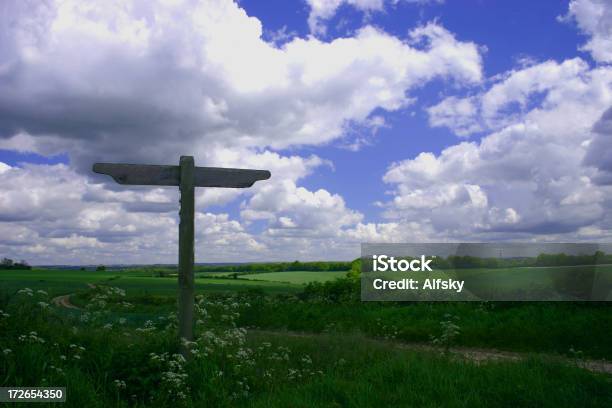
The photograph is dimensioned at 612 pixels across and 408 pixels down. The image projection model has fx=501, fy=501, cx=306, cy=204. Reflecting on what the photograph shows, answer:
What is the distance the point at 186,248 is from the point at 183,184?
3.59 ft

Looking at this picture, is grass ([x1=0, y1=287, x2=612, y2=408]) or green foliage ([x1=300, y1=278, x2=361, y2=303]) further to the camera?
green foliage ([x1=300, y1=278, x2=361, y2=303])

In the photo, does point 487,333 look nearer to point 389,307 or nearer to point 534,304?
point 534,304

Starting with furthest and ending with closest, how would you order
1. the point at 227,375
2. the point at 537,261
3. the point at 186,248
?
the point at 537,261, the point at 186,248, the point at 227,375

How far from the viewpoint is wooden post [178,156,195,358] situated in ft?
27.2

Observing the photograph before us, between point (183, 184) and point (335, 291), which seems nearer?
point (183, 184)

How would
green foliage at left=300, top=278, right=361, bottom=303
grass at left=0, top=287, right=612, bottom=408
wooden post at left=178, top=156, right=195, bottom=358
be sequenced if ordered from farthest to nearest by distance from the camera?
green foliage at left=300, top=278, right=361, bottom=303
wooden post at left=178, top=156, right=195, bottom=358
grass at left=0, top=287, right=612, bottom=408

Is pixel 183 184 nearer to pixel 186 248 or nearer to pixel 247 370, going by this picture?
pixel 186 248

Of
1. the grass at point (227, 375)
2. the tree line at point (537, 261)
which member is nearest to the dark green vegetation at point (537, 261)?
the tree line at point (537, 261)

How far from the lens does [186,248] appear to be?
8492mm

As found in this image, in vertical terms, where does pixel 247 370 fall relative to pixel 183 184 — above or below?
below

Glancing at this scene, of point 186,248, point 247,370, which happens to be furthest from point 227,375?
point 186,248

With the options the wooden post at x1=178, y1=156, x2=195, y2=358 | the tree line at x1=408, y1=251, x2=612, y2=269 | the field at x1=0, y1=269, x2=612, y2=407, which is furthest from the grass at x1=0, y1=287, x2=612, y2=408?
the tree line at x1=408, y1=251, x2=612, y2=269

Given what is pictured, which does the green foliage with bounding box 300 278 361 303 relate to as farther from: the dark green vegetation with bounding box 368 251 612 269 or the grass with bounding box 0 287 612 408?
the grass with bounding box 0 287 612 408

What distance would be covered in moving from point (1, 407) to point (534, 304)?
526 inches
